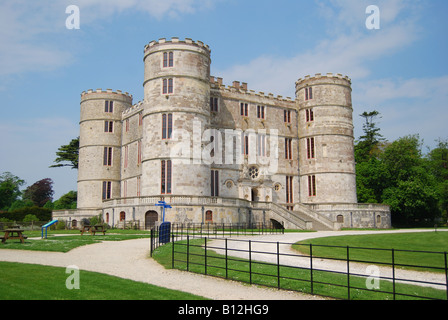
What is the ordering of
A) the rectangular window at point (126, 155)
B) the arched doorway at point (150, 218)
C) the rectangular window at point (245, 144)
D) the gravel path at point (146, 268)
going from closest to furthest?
the gravel path at point (146, 268) → the arched doorway at point (150, 218) → the rectangular window at point (245, 144) → the rectangular window at point (126, 155)

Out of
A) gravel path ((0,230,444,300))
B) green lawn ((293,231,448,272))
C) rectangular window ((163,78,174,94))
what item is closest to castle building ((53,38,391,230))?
rectangular window ((163,78,174,94))

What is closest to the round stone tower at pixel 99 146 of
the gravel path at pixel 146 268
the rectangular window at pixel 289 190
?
the rectangular window at pixel 289 190

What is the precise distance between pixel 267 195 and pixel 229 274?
3300 cm

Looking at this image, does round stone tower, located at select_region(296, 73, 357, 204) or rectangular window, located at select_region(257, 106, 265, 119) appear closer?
round stone tower, located at select_region(296, 73, 357, 204)

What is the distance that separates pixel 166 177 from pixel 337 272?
96.8ft

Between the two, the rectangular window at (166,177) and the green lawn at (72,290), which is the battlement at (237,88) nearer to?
the rectangular window at (166,177)

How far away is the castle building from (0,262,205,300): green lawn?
23300mm

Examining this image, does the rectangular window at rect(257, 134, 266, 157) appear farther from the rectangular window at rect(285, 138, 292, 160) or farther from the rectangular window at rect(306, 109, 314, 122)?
the rectangular window at rect(306, 109, 314, 122)

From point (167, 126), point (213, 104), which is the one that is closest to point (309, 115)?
point (213, 104)

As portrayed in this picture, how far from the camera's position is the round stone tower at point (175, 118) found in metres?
38.4

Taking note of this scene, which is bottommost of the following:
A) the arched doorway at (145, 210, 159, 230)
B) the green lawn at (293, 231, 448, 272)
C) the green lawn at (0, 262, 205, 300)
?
the green lawn at (293, 231, 448, 272)

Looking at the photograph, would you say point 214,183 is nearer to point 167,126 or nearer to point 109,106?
point 167,126

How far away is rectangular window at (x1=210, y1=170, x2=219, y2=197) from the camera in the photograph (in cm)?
4388

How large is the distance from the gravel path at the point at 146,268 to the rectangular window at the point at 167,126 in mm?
Result: 17659
